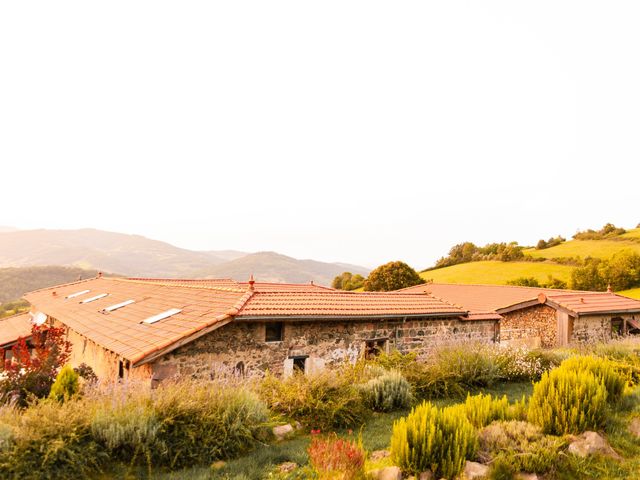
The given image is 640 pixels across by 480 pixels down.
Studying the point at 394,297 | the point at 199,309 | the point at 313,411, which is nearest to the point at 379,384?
the point at 313,411

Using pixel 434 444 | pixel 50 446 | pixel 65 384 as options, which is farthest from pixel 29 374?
pixel 434 444

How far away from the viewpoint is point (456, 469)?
473 centimetres

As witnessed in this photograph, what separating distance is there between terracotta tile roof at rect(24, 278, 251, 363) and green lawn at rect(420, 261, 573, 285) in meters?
32.7

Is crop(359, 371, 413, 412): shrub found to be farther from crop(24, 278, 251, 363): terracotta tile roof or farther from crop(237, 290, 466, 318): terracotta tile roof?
crop(24, 278, 251, 363): terracotta tile roof

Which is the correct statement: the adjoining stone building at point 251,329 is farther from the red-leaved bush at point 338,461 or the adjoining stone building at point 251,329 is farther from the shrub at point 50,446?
the red-leaved bush at point 338,461

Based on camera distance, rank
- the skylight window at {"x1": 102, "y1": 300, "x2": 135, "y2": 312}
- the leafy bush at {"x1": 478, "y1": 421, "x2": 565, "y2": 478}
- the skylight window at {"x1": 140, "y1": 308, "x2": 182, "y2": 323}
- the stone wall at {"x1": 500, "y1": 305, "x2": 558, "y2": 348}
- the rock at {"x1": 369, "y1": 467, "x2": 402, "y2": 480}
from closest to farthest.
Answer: the rock at {"x1": 369, "y1": 467, "x2": 402, "y2": 480} < the leafy bush at {"x1": 478, "y1": 421, "x2": 565, "y2": 478} < the skylight window at {"x1": 140, "y1": 308, "x2": 182, "y2": 323} < the skylight window at {"x1": 102, "y1": 300, "x2": 135, "y2": 312} < the stone wall at {"x1": 500, "y1": 305, "x2": 558, "y2": 348}

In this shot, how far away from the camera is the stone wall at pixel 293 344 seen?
34.6 feet

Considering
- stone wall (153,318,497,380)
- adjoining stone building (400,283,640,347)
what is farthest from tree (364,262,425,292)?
stone wall (153,318,497,380)

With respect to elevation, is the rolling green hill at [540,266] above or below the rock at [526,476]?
above

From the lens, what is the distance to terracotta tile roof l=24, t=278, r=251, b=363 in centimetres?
1041

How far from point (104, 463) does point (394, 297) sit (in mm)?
11961

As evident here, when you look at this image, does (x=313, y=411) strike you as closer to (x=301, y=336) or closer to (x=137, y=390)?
(x=137, y=390)

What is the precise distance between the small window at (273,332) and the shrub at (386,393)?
13.1 feet

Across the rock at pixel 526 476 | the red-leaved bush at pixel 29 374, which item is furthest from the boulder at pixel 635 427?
the red-leaved bush at pixel 29 374
